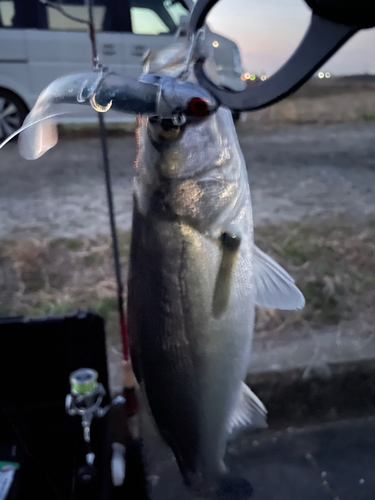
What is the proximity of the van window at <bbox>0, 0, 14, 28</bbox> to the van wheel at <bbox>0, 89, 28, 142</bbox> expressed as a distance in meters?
0.86

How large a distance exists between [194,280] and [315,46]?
0.62m

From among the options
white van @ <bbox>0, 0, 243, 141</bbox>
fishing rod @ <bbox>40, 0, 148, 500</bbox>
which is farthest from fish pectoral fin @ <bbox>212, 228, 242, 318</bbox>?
white van @ <bbox>0, 0, 243, 141</bbox>

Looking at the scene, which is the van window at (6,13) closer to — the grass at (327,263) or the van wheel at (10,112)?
the van wheel at (10,112)

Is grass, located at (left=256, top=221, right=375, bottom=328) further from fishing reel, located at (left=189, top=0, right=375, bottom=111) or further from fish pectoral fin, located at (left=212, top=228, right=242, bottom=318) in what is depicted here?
fishing reel, located at (left=189, top=0, right=375, bottom=111)

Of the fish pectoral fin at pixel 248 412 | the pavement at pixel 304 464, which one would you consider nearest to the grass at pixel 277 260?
the pavement at pixel 304 464

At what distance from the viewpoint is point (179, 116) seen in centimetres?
86

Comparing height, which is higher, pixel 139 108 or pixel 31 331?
pixel 139 108

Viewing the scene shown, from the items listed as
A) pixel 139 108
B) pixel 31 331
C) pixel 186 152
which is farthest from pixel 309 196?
pixel 139 108

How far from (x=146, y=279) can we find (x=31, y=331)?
820 millimetres

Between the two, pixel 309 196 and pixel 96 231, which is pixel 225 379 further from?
pixel 309 196

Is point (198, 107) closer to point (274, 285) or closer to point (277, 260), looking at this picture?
point (274, 285)

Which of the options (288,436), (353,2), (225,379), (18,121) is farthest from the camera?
(18,121)

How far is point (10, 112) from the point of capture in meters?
5.91

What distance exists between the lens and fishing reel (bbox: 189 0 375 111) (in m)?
0.62
